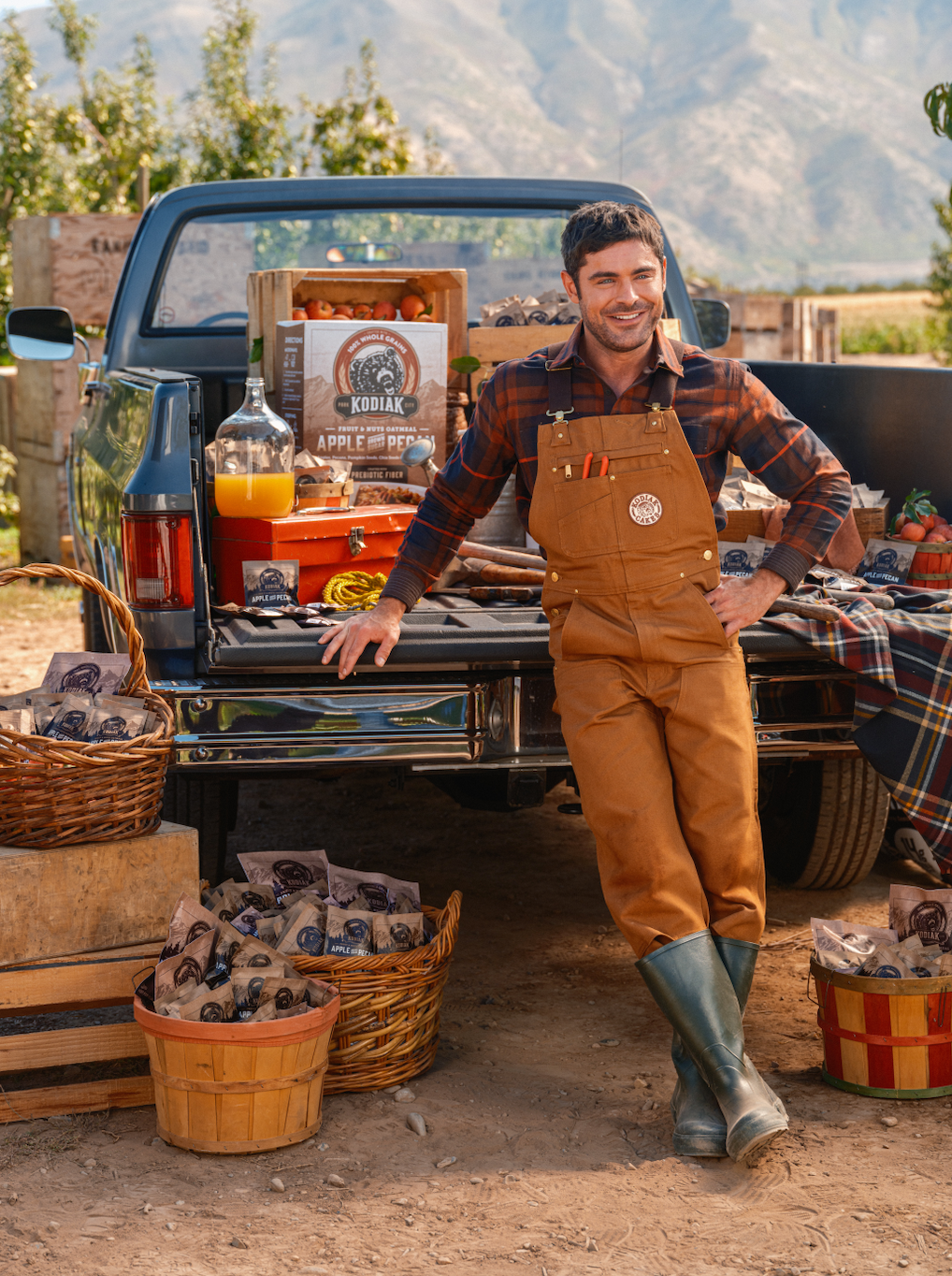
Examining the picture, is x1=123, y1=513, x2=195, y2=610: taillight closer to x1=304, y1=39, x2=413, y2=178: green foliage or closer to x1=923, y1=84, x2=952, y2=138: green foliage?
x1=923, y1=84, x2=952, y2=138: green foliage

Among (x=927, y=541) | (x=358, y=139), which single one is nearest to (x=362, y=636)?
(x=927, y=541)

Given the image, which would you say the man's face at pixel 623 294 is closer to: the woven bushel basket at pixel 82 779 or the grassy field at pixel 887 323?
the woven bushel basket at pixel 82 779

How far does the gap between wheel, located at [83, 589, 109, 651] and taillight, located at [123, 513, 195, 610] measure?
64.1 inches

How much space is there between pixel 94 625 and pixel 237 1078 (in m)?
2.64

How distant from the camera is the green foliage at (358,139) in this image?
449 inches

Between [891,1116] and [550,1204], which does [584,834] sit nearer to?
[891,1116]

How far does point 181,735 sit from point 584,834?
7.39ft

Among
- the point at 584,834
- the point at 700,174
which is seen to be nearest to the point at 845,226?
the point at 700,174

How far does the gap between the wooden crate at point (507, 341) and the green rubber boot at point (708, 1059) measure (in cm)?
206

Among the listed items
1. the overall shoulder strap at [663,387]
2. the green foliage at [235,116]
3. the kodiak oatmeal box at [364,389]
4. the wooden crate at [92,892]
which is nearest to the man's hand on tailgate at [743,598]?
the overall shoulder strap at [663,387]

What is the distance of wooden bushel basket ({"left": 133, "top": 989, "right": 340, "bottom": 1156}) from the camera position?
261 cm

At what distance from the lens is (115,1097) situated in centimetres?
291

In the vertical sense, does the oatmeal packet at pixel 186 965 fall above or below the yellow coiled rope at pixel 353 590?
below

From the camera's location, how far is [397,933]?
305 cm
